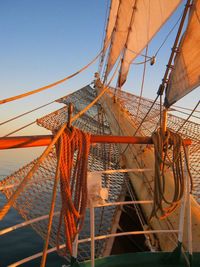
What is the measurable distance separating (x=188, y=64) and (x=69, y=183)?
113 inches

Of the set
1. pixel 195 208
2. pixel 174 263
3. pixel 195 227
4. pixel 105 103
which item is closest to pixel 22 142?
pixel 174 263

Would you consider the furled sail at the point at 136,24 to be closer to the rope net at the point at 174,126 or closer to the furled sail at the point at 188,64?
the furled sail at the point at 188,64

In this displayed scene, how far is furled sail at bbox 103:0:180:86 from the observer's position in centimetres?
562

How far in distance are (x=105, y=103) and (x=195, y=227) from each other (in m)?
8.39

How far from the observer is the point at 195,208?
12.2 ft

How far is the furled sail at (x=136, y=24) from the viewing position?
5621mm

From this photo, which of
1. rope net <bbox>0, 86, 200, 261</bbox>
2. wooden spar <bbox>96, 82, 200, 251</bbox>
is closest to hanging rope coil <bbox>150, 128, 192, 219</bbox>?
rope net <bbox>0, 86, 200, 261</bbox>

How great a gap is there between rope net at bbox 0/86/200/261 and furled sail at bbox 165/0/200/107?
632mm

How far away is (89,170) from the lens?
23.7 ft

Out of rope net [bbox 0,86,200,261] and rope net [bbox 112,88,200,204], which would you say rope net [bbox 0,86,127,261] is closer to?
rope net [bbox 0,86,200,261]

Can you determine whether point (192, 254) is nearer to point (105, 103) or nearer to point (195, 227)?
point (195, 227)

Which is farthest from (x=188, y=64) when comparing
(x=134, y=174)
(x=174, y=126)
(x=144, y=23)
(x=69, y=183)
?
(x=174, y=126)

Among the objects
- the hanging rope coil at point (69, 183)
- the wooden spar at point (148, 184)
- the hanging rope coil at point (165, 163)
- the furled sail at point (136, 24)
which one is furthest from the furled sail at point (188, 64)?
the hanging rope coil at point (69, 183)

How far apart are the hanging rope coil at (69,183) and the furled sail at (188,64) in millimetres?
2395
